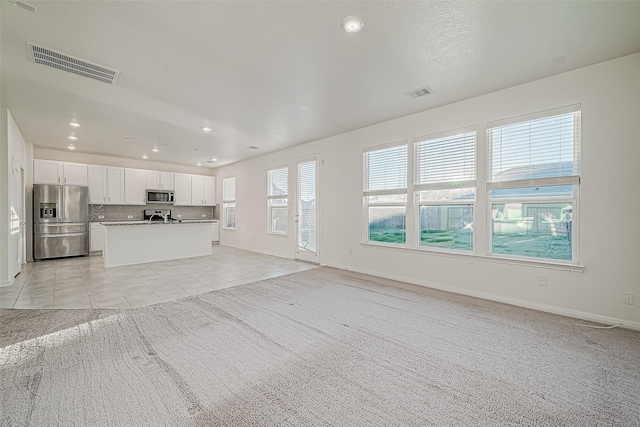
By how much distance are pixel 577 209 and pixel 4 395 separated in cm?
534

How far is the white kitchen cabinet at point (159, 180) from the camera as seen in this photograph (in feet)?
27.1

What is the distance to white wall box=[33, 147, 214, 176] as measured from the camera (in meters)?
6.91

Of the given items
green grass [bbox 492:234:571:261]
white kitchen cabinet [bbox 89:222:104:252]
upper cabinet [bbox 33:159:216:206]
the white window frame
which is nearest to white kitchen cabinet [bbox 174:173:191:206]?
upper cabinet [bbox 33:159:216:206]

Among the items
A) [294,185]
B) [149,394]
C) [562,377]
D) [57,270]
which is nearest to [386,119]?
[294,185]

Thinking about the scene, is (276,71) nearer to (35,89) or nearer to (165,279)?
(35,89)

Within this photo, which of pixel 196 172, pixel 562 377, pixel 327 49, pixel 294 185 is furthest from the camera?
pixel 196 172

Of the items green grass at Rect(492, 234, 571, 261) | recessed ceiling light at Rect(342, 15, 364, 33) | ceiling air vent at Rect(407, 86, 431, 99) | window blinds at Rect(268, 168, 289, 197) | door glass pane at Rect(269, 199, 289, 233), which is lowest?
green grass at Rect(492, 234, 571, 261)

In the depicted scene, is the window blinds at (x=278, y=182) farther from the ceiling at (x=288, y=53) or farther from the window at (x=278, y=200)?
the ceiling at (x=288, y=53)

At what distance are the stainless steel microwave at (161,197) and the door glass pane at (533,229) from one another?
8.56m

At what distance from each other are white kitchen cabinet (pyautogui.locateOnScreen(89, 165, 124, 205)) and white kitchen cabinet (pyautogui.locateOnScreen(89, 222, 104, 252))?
2.32ft

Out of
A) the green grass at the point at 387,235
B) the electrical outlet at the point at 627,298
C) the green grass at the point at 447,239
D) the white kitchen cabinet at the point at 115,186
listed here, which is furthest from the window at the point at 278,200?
the electrical outlet at the point at 627,298

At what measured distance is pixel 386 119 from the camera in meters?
4.82

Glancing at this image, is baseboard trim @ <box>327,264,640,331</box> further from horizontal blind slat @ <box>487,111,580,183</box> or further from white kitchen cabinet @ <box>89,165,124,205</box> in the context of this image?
white kitchen cabinet @ <box>89,165,124,205</box>

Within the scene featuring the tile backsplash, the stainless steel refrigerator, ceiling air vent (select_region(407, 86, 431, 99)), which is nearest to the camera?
ceiling air vent (select_region(407, 86, 431, 99))
